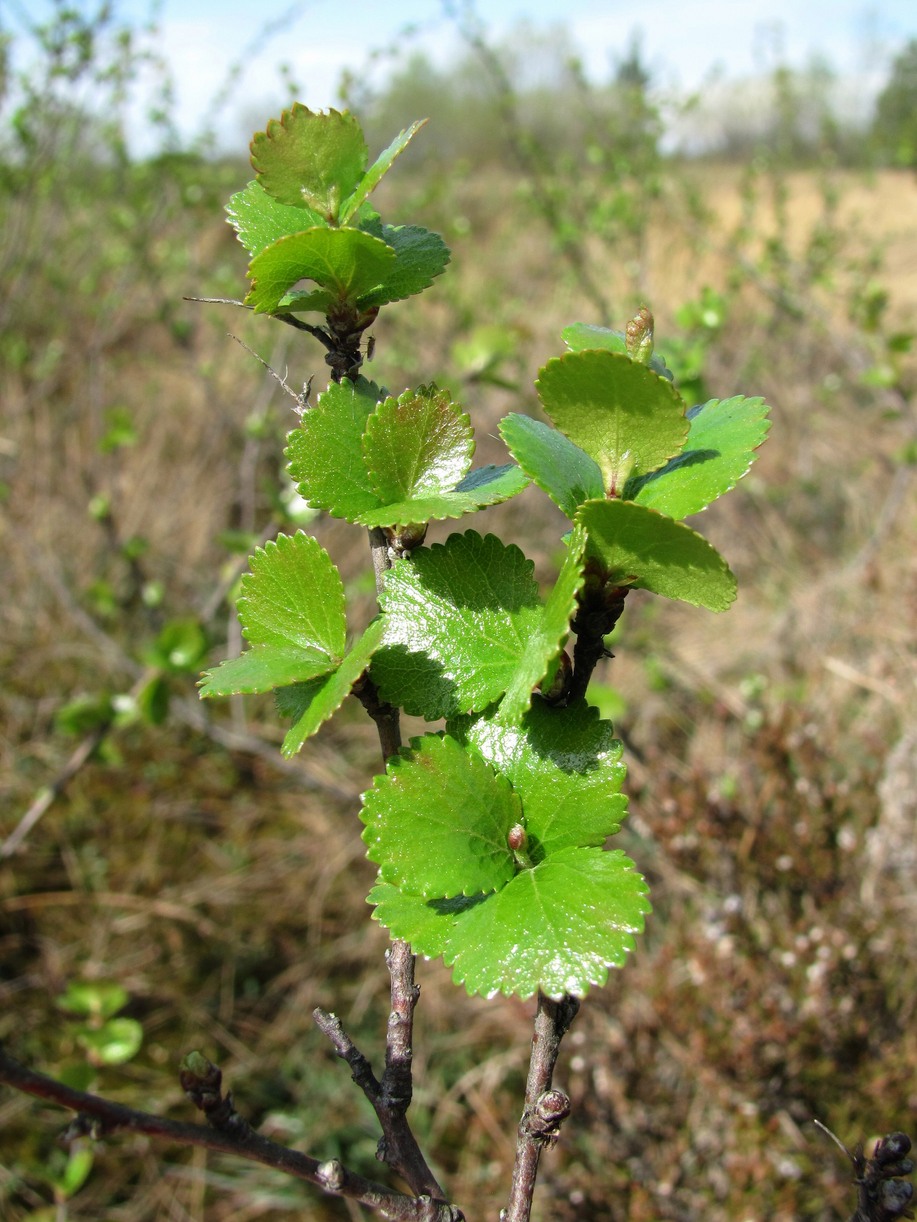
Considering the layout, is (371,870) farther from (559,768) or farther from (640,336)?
(640,336)

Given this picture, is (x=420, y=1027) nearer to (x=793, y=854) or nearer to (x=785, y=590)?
(x=793, y=854)

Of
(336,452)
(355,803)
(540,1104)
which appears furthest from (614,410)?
(355,803)

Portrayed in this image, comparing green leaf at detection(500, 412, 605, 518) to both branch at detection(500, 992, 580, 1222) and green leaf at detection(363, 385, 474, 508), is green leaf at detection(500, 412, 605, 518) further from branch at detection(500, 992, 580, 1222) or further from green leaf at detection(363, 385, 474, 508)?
branch at detection(500, 992, 580, 1222)

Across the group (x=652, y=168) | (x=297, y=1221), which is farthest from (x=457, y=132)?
(x=297, y=1221)

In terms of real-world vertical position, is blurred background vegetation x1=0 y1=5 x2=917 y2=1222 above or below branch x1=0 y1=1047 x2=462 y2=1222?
above

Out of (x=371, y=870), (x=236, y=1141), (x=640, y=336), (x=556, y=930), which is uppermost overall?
(x=371, y=870)

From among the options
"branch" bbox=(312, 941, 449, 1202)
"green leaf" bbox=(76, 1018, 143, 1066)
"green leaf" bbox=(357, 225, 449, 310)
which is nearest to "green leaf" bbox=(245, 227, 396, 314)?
"green leaf" bbox=(357, 225, 449, 310)
